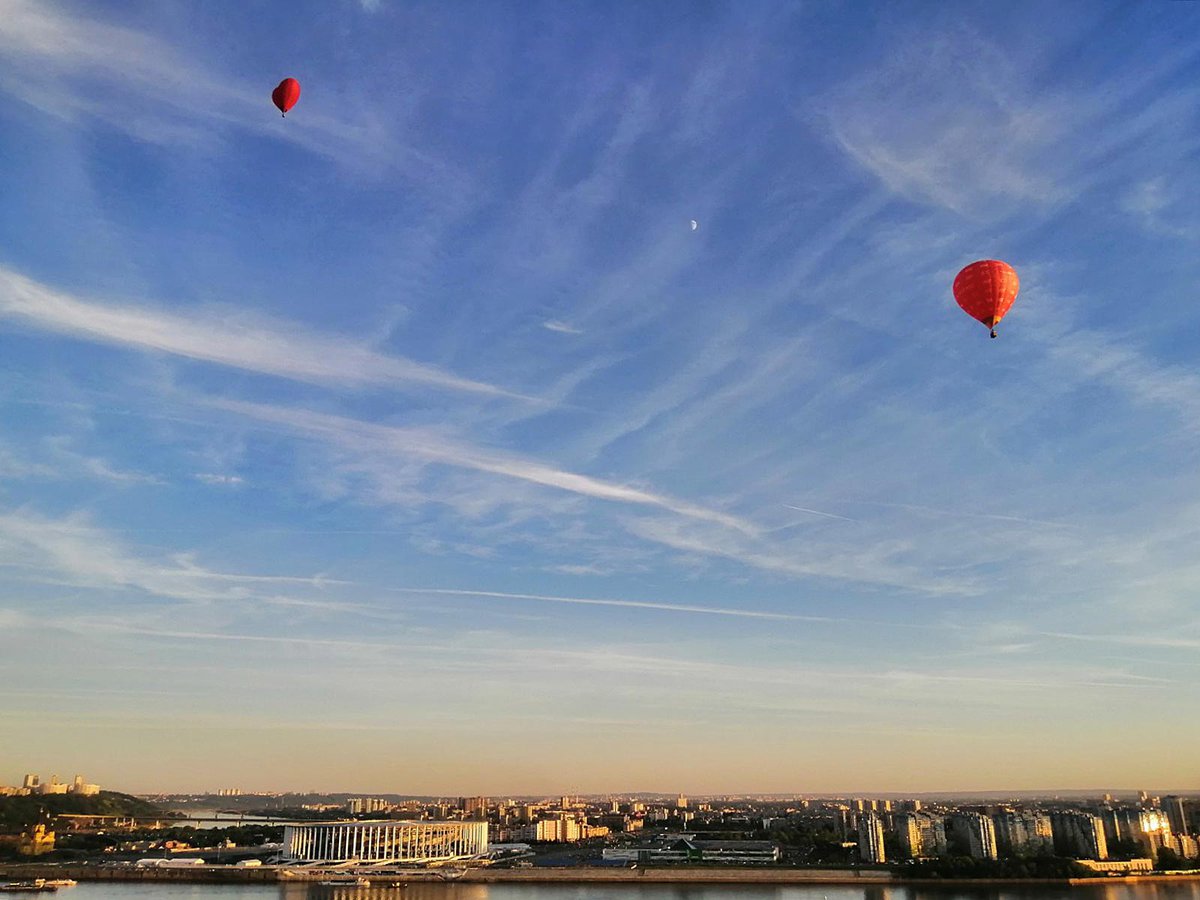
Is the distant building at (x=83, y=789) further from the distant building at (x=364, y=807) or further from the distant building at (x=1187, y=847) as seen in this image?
the distant building at (x=1187, y=847)

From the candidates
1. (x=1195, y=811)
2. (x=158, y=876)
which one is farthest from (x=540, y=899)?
(x=1195, y=811)

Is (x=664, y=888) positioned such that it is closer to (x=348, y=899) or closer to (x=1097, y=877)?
(x=348, y=899)

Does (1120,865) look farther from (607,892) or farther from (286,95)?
(286,95)

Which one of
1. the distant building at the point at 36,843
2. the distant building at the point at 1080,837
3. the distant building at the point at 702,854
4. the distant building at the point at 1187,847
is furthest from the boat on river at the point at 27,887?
the distant building at the point at 1187,847

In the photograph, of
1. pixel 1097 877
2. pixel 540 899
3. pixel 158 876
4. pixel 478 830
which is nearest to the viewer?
pixel 540 899

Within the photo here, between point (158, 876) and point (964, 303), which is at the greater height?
point (964, 303)

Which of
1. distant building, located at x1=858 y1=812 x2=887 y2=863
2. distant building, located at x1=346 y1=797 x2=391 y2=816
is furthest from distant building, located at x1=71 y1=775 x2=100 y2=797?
distant building, located at x1=858 y1=812 x2=887 y2=863

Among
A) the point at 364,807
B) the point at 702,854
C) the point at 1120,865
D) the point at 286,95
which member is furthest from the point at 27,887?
the point at 364,807

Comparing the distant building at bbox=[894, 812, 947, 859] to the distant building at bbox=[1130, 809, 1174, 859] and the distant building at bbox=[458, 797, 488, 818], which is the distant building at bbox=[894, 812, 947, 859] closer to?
the distant building at bbox=[1130, 809, 1174, 859]
